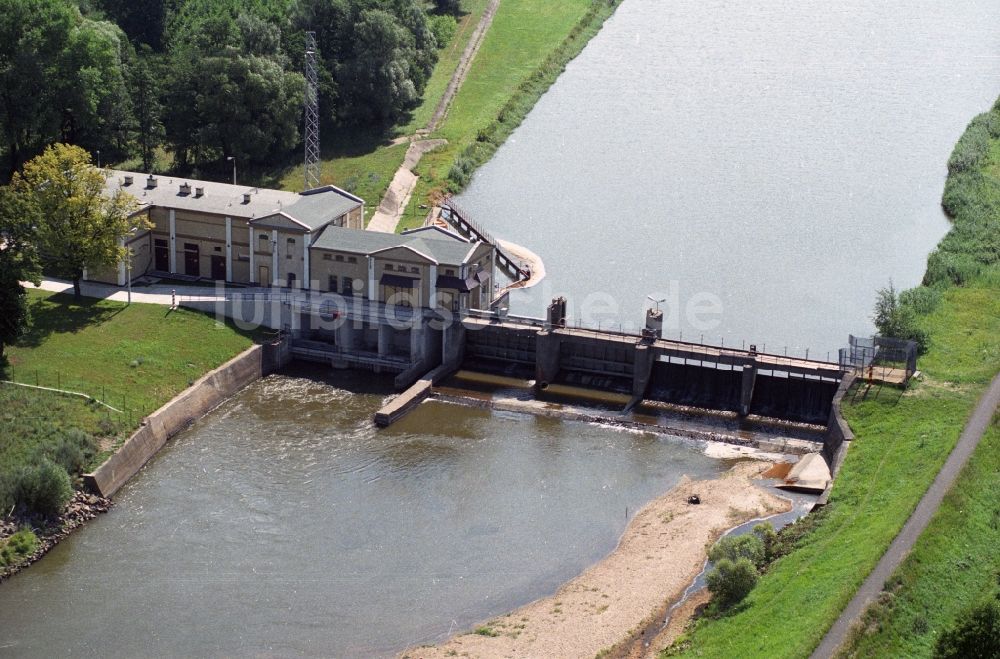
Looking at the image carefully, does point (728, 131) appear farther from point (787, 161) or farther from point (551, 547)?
point (551, 547)

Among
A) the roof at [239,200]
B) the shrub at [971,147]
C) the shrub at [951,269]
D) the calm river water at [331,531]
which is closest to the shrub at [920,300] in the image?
the shrub at [951,269]

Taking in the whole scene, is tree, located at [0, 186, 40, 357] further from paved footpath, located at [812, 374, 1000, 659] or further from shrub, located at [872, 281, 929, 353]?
shrub, located at [872, 281, 929, 353]

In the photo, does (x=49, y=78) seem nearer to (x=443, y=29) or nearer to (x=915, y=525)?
(x=443, y=29)

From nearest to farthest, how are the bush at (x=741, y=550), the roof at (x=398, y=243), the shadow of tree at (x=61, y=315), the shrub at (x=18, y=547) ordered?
the bush at (x=741, y=550) < the shrub at (x=18, y=547) < the shadow of tree at (x=61, y=315) < the roof at (x=398, y=243)

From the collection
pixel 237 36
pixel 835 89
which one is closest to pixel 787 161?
pixel 835 89

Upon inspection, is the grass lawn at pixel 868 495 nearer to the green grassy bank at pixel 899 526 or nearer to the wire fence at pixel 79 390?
the green grassy bank at pixel 899 526
